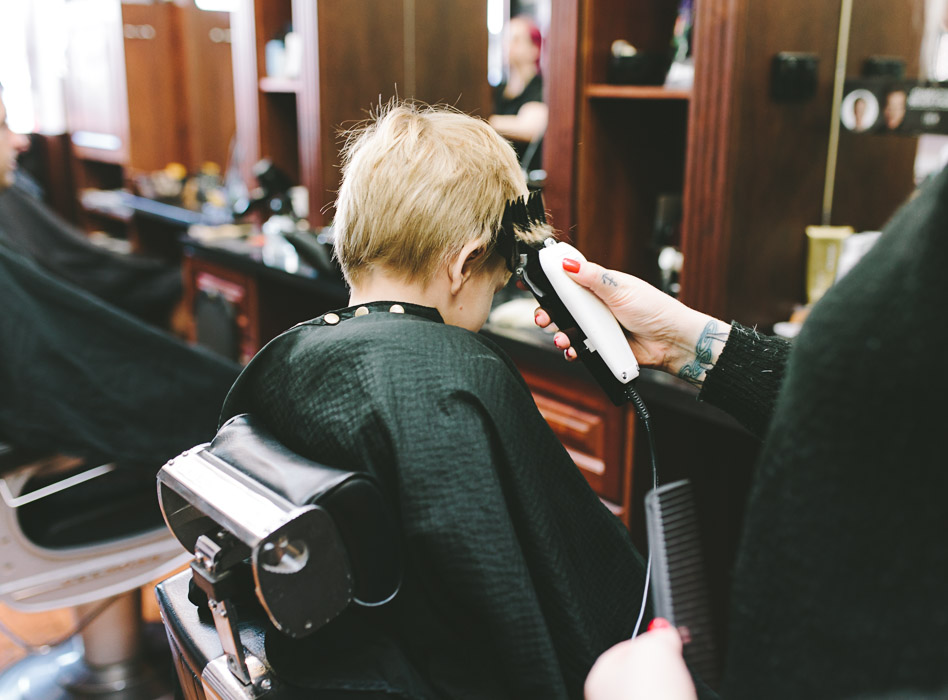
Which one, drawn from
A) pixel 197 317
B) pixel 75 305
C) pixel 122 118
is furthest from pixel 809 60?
pixel 122 118

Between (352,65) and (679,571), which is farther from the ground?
(352,65)

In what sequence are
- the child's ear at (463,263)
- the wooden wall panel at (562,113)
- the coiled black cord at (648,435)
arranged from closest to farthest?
1. the coiled black cord at (648,435)
2. the child's ear at (463,263)
3. the wooden wall panel at (562,113)

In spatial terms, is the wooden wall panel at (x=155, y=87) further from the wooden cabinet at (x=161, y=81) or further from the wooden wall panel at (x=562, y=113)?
the wooden wall panel at (x=562, y=113)

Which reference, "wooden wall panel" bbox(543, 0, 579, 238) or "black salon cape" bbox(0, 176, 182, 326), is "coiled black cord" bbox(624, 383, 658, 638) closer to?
"wooden wall panel" bbox(543, 0, 579, 238)

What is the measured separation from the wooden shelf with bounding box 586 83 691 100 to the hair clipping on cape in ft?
2.63

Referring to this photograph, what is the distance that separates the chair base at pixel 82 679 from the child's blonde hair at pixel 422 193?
4.97 feet

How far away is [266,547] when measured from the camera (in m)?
0.72

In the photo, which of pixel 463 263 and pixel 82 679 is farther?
pixel 82 679

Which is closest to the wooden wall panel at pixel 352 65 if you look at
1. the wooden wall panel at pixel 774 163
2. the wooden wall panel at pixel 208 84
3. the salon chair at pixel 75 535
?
the salon chair at pixel 75 535

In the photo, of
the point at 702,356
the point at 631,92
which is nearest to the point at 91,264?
the point at 631,92

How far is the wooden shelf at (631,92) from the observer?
1805 mm

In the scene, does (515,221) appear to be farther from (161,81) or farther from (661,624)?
(161,81)

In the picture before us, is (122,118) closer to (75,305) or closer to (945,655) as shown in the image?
(75,305)

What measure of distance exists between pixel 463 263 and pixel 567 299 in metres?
0.15
